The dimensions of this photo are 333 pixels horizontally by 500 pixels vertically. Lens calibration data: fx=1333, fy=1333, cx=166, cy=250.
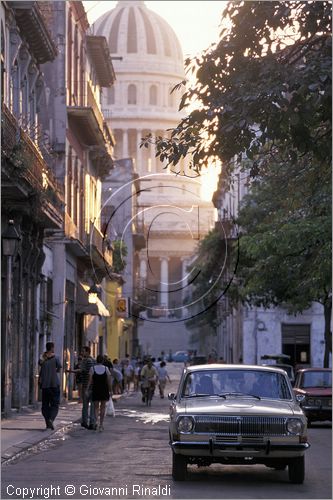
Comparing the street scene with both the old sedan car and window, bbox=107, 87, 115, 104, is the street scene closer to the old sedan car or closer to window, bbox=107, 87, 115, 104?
the old sedan car

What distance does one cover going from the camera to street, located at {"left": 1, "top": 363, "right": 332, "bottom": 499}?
45.9ft

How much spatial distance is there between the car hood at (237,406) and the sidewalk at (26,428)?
320 cm

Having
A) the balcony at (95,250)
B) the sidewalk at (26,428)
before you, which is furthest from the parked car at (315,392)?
the balcony at (95,250)

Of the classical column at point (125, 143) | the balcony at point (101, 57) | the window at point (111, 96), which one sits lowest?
the balcony at point (101, 57)

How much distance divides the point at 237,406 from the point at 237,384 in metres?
1.01

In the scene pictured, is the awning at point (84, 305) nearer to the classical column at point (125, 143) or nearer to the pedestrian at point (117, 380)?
the pedestrian at point (117, 380)

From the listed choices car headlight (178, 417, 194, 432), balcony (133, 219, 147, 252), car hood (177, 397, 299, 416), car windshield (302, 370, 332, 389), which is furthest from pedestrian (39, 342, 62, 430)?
balcony (133, 219, 147, 252)

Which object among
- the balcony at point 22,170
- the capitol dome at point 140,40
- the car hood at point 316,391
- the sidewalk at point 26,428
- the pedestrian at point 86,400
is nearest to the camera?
the sidewalk at point 26,428

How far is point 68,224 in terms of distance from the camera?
42.0 metres

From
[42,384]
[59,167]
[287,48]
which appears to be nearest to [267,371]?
[287,48]

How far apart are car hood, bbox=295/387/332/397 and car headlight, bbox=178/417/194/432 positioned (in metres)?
15.8

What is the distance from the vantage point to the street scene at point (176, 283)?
1472cm

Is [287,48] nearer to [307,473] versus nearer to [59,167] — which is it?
[307,473]

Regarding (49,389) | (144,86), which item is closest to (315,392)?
(49,389)
